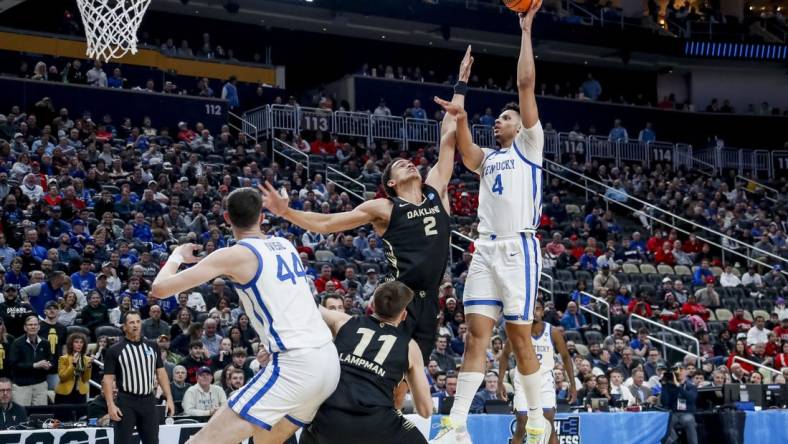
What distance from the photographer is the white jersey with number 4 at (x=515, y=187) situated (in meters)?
8.76

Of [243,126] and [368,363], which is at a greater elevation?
[243,126]

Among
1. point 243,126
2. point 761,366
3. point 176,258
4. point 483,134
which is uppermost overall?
point 243,126

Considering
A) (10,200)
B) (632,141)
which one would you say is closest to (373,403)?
(10,200)

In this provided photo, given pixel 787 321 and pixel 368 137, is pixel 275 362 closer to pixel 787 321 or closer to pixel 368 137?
pixel 787 321

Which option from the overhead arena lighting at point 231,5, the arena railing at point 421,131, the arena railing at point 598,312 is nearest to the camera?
the arena railing at point 598,312

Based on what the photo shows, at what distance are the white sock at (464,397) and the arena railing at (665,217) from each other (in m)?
20.7

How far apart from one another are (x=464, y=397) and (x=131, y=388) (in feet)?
16.7

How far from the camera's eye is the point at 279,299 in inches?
265

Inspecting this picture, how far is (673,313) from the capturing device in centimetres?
2428

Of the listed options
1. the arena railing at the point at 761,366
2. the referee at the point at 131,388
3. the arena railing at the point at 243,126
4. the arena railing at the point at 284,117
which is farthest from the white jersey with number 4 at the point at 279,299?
the arena railing at the point at 284,117

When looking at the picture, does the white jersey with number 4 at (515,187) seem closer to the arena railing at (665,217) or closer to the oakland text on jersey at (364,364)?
the oakland text on jersey at (364,364)

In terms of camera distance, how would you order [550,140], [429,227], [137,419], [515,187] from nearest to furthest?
[429,227] < [515,187] < [137,419] < [550,140]

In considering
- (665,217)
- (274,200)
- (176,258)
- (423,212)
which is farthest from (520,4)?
(665,217)

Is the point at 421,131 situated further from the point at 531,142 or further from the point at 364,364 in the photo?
the point at 364,364
